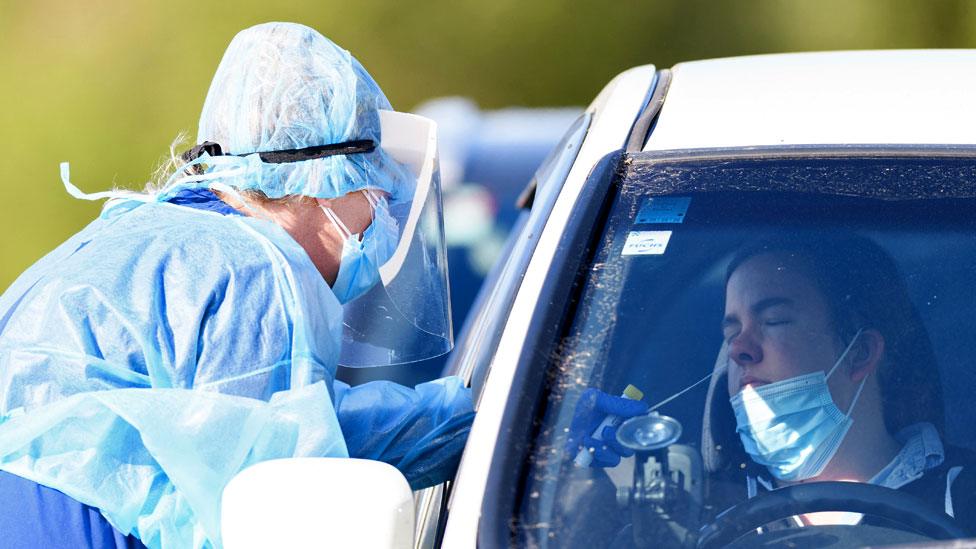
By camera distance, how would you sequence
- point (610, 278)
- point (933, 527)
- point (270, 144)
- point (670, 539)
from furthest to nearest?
point (270, 144), point (610, 278), point (933, 527), point (670, 539)

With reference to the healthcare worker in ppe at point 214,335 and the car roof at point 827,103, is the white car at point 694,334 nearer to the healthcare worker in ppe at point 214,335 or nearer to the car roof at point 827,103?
the car roof at point 827,103

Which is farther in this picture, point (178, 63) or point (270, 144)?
point (178, 63)

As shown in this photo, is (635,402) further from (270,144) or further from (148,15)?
(148,15)

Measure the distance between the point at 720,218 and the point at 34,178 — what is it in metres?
6.73

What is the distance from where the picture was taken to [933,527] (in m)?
1.50

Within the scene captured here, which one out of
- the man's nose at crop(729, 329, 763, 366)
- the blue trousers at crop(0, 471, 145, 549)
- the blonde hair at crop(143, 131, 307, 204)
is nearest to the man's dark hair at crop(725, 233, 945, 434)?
the man's nose at crop(729, 329, 763, 366)

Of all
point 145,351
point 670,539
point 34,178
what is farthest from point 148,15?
point 670,539

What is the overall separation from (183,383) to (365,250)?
0.54 m

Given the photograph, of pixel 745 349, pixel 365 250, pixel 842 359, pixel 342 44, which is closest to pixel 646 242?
pixel 745 349

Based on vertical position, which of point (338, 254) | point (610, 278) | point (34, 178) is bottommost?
point (34, 178)

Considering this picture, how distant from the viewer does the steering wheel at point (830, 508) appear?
58.7 inches

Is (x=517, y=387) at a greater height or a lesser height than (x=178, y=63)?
greater

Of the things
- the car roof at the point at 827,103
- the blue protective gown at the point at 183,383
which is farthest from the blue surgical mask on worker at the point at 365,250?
the car roof at the point at 827,103

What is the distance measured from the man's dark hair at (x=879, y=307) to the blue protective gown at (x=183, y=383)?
584 millimetres
